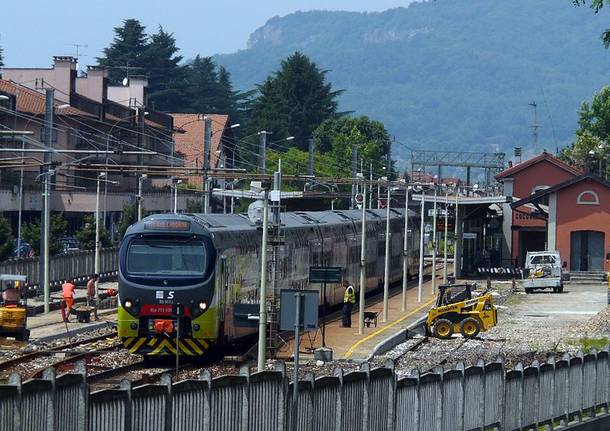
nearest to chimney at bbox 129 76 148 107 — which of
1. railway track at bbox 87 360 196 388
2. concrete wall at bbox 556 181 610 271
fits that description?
concrete wall at bbox 556 181 610 271

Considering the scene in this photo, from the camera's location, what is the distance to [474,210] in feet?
256

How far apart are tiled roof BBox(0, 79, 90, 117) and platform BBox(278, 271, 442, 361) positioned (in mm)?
29957

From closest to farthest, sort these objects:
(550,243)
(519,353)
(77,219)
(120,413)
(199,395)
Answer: (120,413) → (199,395) → (519,353) → (550,243) → (77,219)

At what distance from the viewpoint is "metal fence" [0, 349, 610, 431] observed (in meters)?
14.7

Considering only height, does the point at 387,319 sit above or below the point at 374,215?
below

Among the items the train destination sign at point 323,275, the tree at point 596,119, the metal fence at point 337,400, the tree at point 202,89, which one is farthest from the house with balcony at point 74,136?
the tree at point 202,89

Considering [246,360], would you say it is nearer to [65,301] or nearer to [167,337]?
[167,337]

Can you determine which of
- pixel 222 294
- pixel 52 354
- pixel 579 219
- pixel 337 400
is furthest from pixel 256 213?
pixel 579 219

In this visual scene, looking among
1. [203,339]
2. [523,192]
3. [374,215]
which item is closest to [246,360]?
[203,339]

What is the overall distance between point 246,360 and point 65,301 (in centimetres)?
1211

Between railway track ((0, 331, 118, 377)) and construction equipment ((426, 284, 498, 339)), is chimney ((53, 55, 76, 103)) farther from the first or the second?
railway track ((0, 331, 118, 377))

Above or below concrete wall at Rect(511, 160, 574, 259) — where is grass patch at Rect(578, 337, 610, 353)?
below

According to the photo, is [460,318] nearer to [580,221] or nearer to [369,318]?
[369,318]

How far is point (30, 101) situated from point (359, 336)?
48.2 m
